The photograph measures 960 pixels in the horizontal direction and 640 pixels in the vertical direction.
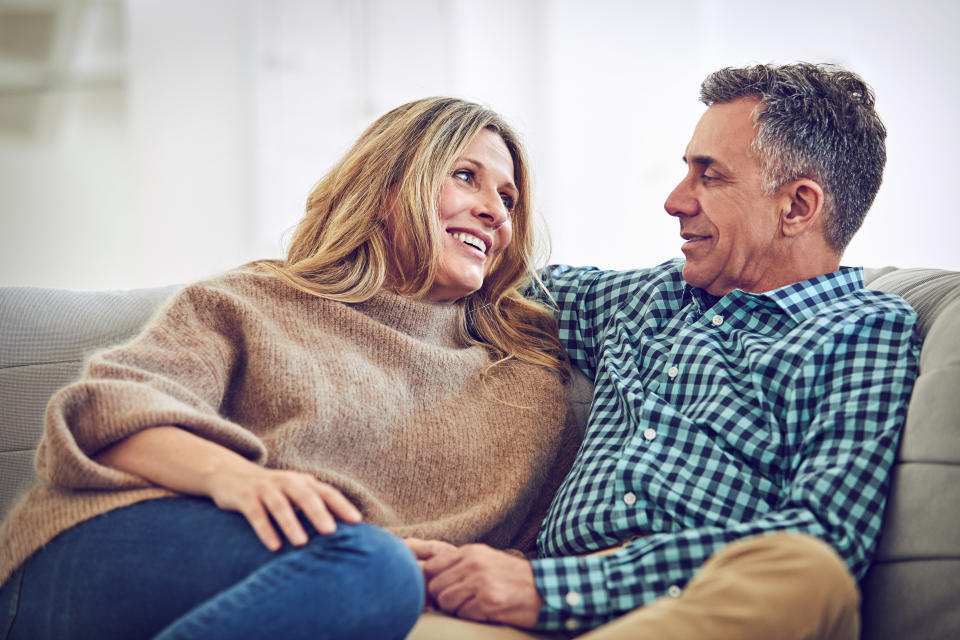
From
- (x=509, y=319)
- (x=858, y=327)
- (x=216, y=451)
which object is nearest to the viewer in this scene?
(x=216, y=451)

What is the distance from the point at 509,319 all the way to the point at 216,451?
67cm

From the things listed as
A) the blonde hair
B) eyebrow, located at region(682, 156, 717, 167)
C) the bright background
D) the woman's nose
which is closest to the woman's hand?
the blonde hair

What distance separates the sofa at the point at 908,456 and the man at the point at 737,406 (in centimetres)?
3

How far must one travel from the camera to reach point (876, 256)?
247 centimetres

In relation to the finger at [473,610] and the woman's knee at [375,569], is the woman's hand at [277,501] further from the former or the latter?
the finger at [473,610]

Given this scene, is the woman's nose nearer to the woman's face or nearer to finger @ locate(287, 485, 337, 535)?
the woman's face

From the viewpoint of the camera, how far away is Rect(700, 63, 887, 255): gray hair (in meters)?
1.32

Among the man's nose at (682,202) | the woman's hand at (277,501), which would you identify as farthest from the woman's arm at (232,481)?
the man's nose at (682,202)

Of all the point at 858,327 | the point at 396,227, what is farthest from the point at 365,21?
the point at 858,327

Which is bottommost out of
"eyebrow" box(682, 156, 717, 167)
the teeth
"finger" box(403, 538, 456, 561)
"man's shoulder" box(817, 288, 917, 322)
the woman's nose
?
"finger" box(403, 538, 456, 561)

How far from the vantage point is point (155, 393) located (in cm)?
99

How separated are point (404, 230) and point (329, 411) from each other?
0.38 m

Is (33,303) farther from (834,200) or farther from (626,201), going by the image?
(626,201)

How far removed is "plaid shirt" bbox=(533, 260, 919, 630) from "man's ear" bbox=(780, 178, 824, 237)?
0.10m
